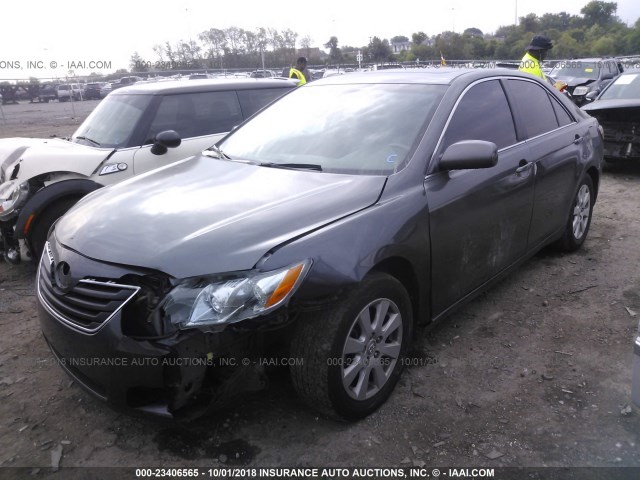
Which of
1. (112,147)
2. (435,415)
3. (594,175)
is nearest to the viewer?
(435,415)

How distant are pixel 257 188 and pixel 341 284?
0.81 metres

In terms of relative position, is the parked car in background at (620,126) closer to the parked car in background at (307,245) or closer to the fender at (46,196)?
the parked car in background at (307,245)

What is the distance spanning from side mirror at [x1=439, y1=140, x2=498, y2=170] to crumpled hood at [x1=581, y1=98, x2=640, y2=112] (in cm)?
603

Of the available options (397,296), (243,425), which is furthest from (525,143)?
(243,425)

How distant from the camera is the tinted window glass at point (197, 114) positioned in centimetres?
534

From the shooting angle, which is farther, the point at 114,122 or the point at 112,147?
the point at 114,122

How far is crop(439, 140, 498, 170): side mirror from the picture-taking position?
2.80 meters

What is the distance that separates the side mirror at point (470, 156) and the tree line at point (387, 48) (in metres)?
37.3

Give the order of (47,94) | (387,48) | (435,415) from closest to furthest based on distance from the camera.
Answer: (435,415) < (47,94) < (387,48)

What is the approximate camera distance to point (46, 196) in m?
4.57

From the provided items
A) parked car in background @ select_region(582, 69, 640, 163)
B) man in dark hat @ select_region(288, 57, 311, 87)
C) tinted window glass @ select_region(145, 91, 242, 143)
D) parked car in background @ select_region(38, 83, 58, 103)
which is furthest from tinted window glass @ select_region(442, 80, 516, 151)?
parked car in background @ select_region(38, 83, 58, 103)

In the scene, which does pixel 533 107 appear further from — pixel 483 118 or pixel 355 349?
pixel 355 349

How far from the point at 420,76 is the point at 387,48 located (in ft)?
167

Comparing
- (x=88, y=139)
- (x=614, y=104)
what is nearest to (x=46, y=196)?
(x=88, y=139)
